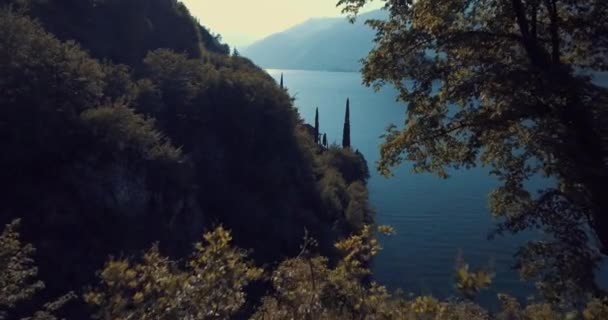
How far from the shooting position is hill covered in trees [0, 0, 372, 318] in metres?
21.8

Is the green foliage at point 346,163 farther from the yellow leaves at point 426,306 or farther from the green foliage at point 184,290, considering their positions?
the yellow leaves at point 426,306

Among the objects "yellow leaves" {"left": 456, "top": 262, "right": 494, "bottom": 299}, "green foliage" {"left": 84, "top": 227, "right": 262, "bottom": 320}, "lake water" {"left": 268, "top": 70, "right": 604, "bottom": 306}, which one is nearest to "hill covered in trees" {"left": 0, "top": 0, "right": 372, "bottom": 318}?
"lake water" {"left": 268, "top": 70, "right": 604, "bottom": 306}

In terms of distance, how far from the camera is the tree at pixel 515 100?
725cm

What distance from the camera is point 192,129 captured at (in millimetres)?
33375

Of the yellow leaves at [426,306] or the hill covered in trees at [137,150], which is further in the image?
the hill covered in trees at [137,150]

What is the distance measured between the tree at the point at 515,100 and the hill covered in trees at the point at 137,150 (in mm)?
5247

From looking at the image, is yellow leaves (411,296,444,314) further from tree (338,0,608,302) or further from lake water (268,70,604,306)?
lake water (268,70,604,306)

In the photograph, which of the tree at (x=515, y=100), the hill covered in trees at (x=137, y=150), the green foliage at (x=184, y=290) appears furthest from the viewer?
the hill covered in trees at (x=137, y=150)

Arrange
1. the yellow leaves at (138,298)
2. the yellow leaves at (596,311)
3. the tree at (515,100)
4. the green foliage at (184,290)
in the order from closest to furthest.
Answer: the yellow leaves at (138,298), the green foliage at (184,290), the yellow leaves at (596,311), the tree at (515,100)

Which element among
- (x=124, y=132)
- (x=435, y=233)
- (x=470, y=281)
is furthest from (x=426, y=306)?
(x=435, y=233)

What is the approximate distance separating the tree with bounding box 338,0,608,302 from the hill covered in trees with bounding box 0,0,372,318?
17.2 feet

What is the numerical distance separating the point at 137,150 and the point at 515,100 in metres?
20.8

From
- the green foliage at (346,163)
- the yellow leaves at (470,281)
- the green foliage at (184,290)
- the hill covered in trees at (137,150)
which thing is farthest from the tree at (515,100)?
the green foliage at (346,163)

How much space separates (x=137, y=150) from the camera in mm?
25203
